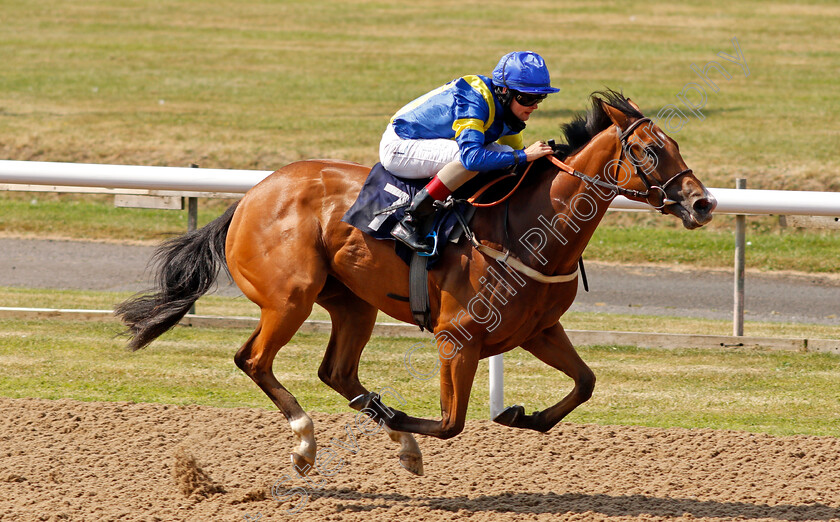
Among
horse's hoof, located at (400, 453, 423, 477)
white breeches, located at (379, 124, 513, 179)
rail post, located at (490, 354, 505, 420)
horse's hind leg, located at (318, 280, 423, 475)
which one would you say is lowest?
horse's hoof, located at (400, 453, 423, 477)

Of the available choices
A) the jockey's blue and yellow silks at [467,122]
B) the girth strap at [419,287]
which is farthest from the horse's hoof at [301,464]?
the jockey's blue and yellow silks at [467,122]

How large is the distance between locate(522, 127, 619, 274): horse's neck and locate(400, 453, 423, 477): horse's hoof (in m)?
1.10

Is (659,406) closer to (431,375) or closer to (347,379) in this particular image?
(431,375)

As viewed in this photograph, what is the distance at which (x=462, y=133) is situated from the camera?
4.45 m

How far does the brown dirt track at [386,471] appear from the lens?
4582mm

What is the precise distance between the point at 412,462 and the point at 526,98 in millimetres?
1746

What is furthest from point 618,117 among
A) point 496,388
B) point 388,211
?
point 496,388

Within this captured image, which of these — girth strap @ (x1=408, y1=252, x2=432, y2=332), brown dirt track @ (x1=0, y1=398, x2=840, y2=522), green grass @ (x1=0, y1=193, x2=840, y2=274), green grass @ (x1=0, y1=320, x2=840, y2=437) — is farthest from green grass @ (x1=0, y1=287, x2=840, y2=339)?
girth strap @ (x1=408, y1=252, x2=432, y2=332)

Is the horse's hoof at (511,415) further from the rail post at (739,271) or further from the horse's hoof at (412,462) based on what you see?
the rail post at (739,271)

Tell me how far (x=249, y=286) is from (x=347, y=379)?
2.27 ft

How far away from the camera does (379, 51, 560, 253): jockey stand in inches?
175

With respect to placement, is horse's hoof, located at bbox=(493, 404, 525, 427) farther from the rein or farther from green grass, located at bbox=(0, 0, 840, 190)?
green grass, located at bbox=(0, 0, 840, 190)

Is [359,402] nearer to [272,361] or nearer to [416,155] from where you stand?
[272,361]

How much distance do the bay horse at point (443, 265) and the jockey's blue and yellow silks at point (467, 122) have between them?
0.87 feet
